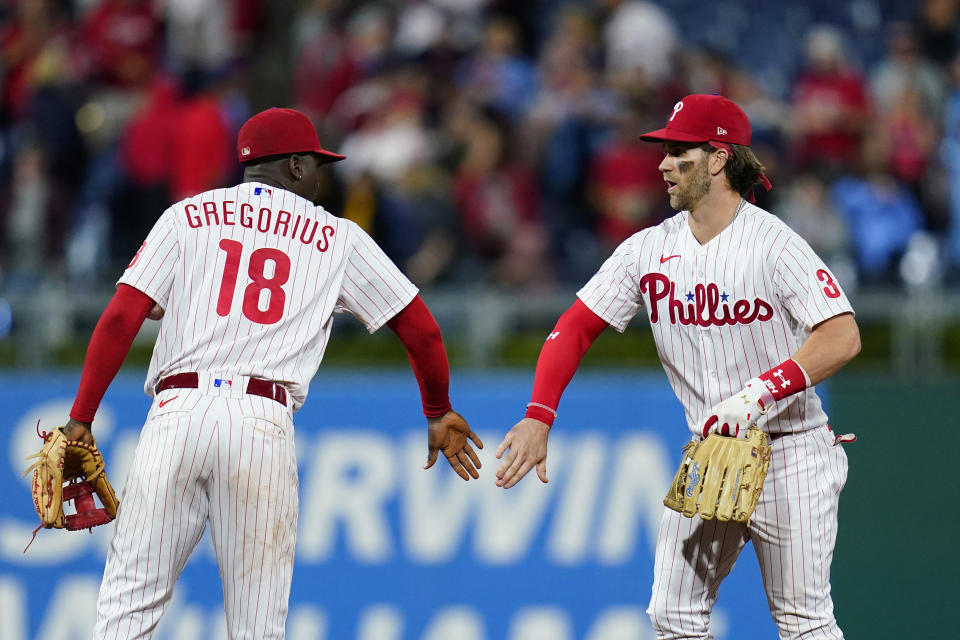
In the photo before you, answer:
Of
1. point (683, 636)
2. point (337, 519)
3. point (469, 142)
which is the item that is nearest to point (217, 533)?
point (683, 636)

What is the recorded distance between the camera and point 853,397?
701cm

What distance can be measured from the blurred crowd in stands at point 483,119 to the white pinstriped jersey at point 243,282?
3.28 meters

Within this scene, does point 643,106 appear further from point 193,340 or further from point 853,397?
point 193,340

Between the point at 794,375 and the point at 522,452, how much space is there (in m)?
1.00

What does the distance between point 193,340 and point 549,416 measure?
4.31 feet

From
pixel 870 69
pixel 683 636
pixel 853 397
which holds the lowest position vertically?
pixel 683 636

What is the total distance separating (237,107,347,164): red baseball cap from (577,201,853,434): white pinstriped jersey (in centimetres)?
128

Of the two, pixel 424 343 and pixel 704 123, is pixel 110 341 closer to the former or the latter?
pixel 424 343

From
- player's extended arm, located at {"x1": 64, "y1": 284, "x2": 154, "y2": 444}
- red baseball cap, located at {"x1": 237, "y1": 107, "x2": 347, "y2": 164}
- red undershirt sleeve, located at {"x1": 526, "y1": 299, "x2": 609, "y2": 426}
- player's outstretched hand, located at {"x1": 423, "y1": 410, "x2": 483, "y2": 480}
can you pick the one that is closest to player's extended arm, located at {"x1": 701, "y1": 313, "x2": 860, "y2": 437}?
red undershirt sleeve, located at {"x1": 526, "y1": 299, "x2": 609, "y2": 426}

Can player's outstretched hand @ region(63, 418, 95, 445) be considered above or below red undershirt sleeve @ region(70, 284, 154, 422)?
below

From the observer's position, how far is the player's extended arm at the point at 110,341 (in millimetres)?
4617

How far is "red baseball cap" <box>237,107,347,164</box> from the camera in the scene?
488 centimetres

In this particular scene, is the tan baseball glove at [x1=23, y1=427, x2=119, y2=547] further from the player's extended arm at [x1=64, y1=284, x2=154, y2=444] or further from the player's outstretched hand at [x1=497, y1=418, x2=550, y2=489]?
the player's outstretched hand at [x1=497, y1=418, x2=550, y2=489]

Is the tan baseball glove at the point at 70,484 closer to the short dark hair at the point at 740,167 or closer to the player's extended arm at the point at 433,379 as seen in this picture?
the player's extended arm at the point at 433,379
